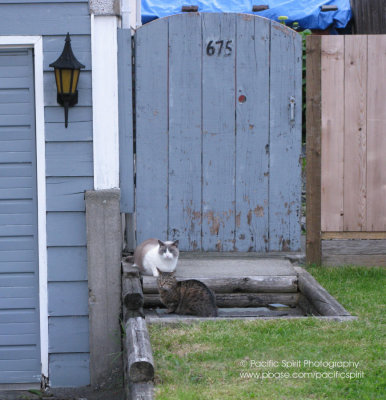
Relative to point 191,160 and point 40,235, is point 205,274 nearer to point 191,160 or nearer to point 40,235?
point 191,160

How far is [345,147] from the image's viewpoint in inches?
223

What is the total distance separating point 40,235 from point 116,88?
3.90ft

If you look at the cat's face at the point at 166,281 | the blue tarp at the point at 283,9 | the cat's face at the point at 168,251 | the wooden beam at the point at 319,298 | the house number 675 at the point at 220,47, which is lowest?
the wooden beam at the point at 319,298

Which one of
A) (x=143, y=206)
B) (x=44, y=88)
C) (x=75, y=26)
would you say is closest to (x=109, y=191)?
(x=143, y=206)

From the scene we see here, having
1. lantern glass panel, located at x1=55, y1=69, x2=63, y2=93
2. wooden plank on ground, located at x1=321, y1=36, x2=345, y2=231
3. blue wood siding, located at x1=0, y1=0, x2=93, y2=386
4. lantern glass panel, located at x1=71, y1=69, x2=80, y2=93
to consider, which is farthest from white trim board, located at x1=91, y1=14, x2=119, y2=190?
wooden plank on ground, located at x1=321, y1=36, x2=345, y2=231

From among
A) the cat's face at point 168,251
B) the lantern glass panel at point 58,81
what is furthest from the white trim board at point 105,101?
the cat's face at point 168,251

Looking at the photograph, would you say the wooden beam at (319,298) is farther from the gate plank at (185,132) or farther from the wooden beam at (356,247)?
the gate plank at (185,132)

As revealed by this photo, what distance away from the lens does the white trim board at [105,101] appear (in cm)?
504

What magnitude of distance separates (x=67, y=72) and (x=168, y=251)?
1.39 metres

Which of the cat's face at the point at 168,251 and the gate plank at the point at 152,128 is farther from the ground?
the gate plank at the point at 152,128

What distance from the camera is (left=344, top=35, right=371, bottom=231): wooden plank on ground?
222 inches

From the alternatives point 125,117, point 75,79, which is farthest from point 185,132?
point 75,79

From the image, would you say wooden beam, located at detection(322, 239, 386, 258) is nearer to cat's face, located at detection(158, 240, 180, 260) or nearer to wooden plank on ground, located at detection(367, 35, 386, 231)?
wooden plank on ground, located at detection(367, 35, 386, 231)

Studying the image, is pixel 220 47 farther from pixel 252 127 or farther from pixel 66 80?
pixel 66 80
